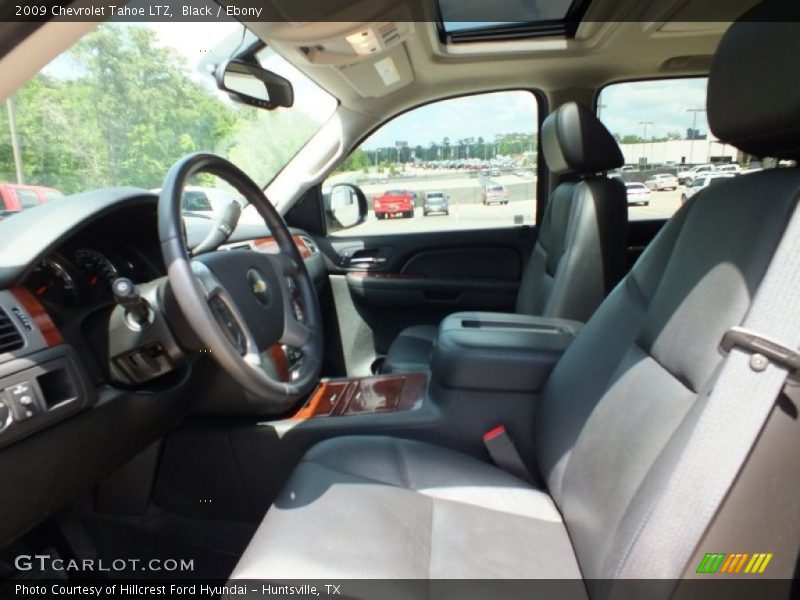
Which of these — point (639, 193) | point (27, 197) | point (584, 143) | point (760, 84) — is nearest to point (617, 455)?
point (760, 84)

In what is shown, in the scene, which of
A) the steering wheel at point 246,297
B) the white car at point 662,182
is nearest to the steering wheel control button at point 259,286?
the steering wheel at point 246,297

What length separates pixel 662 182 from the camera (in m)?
2.66

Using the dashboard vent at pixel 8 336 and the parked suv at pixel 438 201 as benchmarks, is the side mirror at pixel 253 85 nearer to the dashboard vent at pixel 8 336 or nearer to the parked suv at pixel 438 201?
the parked suv at pixel 438 201

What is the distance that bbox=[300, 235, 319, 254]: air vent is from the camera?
2616mm

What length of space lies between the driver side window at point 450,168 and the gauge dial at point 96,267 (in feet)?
5.18

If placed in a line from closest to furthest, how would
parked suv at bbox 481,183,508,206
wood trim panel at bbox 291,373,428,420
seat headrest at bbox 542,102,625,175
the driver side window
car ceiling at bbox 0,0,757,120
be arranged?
1. wood trim panel at bbox 291,373,428,420
2. car ceiling at bbox 0,0,757,120
3. seat headrest at bbox 542,102,625,175
4. the driver side window
5. parked suv at bbox 481,183,508,206

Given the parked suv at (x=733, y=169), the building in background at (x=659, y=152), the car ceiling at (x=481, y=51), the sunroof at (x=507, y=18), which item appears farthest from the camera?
the building in background at (x=659, y=152)

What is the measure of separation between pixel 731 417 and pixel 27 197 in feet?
4.81

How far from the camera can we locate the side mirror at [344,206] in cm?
283

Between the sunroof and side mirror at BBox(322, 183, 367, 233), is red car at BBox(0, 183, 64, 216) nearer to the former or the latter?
the sunroof

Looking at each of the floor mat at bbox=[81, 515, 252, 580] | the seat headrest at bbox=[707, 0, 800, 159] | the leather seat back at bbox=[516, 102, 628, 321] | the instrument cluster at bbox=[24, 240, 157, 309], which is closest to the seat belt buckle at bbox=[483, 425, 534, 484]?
the leather seat back at bbox=[516, 102, 628, 321]

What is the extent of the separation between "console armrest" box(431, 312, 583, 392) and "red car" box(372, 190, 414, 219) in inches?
54.7

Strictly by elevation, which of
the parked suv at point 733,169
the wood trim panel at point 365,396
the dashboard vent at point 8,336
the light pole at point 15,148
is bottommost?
the wood trim panel at point 365,396

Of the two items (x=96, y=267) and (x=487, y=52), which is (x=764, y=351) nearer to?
(x=96, y=267)
